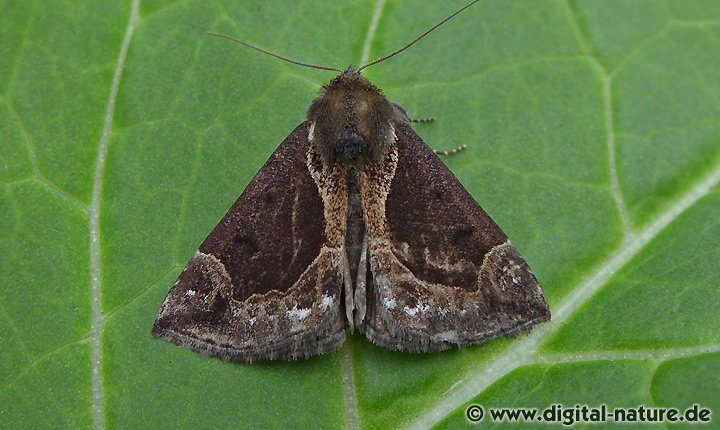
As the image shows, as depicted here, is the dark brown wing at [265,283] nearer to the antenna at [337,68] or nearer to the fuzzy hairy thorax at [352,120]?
the fuzzy hairy thorax at [352,120]

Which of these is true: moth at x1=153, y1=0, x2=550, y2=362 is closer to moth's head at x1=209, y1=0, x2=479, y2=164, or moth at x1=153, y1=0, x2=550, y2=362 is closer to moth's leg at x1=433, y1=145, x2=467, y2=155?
moth's head at x1=209, y1=0, x2=479, y2=164

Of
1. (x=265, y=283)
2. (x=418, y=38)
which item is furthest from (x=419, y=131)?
(x=265, y=283)

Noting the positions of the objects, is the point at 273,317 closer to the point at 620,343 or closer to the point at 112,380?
the point at 112,380

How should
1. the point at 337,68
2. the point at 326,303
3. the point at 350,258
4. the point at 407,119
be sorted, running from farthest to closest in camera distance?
the point at 337,68 → the point at 407,119 → the point at 350,258 → the point at 326,303

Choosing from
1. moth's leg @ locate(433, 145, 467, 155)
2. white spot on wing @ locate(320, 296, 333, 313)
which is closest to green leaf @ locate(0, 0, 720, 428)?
moth's leg @ locate(433, 145, 467, 155)

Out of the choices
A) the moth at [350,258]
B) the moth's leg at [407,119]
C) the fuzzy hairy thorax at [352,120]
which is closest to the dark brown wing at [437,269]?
the moth at [350,258]

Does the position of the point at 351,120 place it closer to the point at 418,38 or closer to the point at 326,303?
the point at 418,38
